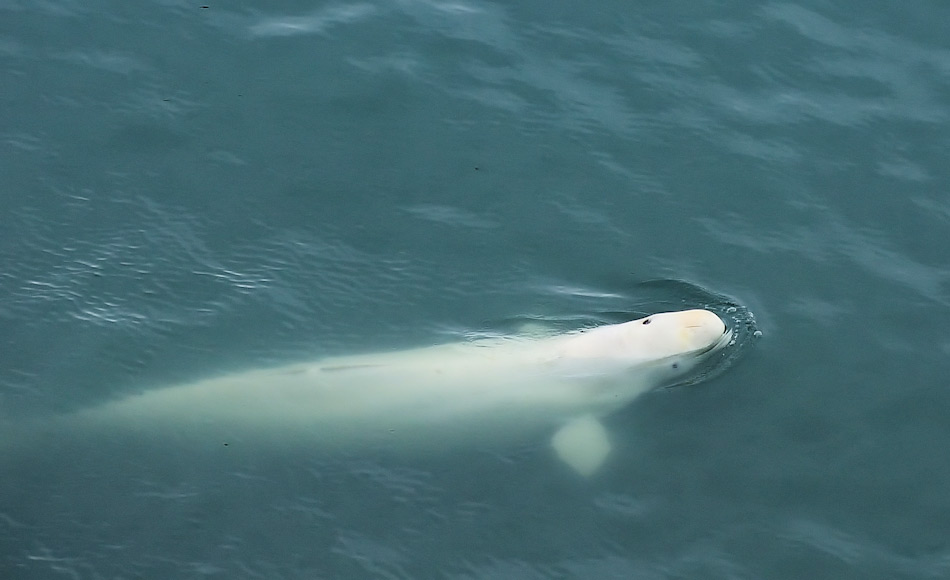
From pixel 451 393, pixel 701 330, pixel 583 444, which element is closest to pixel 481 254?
pixel 451 393

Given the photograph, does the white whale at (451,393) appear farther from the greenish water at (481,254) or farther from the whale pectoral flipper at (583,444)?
the greenish water at (481,254)

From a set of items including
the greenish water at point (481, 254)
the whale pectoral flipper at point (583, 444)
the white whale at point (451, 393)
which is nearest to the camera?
the greenish water at point (481, 254)

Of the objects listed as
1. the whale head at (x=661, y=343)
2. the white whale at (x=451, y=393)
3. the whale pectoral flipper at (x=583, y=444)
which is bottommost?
Answer: the whale pectoral flipper at (x=583, y=444)

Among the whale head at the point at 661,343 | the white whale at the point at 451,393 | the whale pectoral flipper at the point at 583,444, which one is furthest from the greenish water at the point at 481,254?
the whale head at the point at 661,343

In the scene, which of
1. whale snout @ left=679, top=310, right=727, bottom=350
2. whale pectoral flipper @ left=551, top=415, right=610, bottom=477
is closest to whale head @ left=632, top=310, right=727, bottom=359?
whale snout @ left=679, top=310, right=727, bottom=350

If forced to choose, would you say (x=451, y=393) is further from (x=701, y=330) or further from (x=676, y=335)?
(x=701, y=330)

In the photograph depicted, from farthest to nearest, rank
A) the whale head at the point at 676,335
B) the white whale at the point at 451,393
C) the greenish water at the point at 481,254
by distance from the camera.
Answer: the whale head at the point at 676,335 < the white whale at the point at 451,393 < the greenish water at the point at 481,254

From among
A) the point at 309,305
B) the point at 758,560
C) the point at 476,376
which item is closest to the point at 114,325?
the point at 309,305
